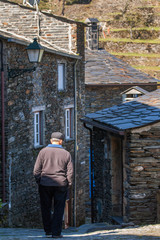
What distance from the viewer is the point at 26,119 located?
13.9 meters

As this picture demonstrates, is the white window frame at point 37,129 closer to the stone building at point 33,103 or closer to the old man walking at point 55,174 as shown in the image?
the stone building at point 33,103

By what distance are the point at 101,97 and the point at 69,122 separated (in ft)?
13.8

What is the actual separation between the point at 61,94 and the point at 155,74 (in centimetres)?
2612

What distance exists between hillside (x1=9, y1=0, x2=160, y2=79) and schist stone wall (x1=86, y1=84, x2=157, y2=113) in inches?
792

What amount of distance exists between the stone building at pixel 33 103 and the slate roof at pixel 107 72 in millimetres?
3086

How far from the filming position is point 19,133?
43.8ft

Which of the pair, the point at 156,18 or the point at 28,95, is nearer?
the point at 28,95

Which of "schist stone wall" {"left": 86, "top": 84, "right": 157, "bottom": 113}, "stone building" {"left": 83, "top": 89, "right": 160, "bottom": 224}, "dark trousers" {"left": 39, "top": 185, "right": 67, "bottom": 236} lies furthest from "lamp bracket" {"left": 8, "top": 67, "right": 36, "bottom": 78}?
"schist stone wall" {"left": 86, "top": 84, "right": 157, "bottom": 113}

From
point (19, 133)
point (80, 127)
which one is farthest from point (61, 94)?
point (19, 133)

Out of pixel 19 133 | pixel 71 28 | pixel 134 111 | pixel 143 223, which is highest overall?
pixel 71 28

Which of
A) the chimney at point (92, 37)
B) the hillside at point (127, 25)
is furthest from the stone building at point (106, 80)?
the hillside at point (127, 25)

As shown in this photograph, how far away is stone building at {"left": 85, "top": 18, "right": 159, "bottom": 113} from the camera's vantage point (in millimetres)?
21791

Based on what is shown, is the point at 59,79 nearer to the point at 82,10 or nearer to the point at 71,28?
the point at 71,28

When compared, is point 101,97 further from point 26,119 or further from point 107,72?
point 26,119
